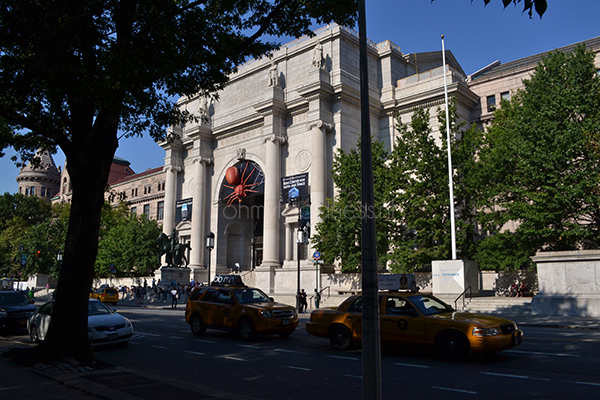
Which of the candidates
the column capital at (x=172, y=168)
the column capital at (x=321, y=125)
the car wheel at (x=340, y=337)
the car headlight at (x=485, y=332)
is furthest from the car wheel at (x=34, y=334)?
the column capital at (x=172, y=168)

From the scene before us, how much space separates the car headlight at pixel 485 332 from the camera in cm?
1029

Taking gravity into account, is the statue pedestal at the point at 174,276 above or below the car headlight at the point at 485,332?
above

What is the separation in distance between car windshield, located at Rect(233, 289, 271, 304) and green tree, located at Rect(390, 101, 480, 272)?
18.3 metres

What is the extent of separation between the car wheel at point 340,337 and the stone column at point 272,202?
31.8 metres

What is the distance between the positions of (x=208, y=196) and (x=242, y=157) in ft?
24.0

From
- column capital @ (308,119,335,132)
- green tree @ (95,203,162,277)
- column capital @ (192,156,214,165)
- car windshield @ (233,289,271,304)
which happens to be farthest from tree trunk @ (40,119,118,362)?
green tree @ (95,203,162,277)

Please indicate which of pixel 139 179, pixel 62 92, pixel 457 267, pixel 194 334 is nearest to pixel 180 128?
pixel 139 179

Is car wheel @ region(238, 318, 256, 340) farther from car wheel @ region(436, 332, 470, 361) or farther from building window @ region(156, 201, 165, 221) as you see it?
building window @ region(156, 201, 165, 221)

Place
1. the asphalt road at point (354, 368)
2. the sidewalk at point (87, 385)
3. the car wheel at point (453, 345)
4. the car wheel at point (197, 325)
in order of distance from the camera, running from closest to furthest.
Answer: the sidewalk at point (87, 385)
the asphalt road at point (354, 368)
the car wheel at point (453, 345)
the car wheel at point (197, 325)

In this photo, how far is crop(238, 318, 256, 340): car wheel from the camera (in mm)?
15057

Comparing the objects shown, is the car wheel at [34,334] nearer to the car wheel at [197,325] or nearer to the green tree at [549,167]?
the car wheel at [197,325]

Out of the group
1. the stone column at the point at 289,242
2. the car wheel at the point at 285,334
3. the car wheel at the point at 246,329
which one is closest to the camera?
the car wheel at the point at 246,329

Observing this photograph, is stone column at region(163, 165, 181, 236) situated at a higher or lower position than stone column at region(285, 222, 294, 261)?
higher

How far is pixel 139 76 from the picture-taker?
10.8 m
